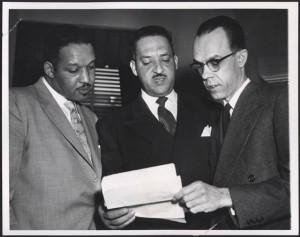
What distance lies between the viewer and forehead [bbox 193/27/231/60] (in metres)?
1.40

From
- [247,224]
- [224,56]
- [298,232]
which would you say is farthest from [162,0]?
[298,232]

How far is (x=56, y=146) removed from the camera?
1.44m

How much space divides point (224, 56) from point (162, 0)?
1.16ft

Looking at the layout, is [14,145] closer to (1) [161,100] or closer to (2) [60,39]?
(2) [60,39]

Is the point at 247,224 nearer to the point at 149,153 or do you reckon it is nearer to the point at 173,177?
the point at 173,177

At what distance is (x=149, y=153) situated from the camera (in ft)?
4.77

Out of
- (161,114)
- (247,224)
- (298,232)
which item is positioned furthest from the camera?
(161,114)

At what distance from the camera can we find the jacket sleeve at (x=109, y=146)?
4.77ft

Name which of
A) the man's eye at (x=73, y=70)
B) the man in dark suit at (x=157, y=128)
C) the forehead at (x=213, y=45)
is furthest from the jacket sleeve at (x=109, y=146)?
the forehead at (x=213, y=45)

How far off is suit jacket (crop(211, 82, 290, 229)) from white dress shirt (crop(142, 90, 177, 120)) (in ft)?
0.85

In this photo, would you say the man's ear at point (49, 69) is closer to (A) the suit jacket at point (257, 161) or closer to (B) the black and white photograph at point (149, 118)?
(B) the black and white photograph at point (149, 118)

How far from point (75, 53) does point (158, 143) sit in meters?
0.52

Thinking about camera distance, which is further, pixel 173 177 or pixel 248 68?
pixel 248 68

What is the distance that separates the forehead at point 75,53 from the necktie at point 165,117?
1.18 ft
